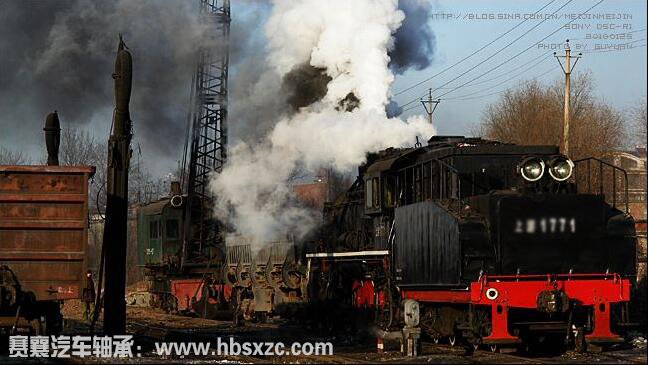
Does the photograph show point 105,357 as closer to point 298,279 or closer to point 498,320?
point 498,320

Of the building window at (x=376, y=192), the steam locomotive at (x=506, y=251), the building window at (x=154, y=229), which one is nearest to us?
the steam locomotive at (x=506, y=251)

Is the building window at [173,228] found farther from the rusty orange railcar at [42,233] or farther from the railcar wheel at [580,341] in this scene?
the railcar wheel at [580,341]

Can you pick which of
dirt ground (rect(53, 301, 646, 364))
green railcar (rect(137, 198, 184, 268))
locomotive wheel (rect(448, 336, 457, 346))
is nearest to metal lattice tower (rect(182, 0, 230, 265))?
green railcar (rect(137, 198, 184, 268))

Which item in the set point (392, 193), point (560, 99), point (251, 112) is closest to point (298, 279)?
point (251, 112)

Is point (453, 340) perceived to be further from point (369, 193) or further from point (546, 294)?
point (369, 193)

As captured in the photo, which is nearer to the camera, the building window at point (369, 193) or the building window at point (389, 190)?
the building window at point (389, 190)

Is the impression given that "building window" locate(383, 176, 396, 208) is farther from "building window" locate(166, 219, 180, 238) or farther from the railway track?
"building window" locate(166, 219, 180, 238)

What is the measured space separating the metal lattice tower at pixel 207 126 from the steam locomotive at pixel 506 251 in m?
11.3

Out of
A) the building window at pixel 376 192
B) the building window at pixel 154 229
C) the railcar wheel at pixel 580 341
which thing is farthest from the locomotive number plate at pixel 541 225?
the building window at pixel 154 229

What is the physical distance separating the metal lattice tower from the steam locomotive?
37.0 feet

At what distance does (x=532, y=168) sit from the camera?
15352mm

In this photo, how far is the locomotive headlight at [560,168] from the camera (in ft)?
50.8

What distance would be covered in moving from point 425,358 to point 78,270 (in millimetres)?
6018

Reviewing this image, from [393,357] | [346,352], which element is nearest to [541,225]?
[393,357]
